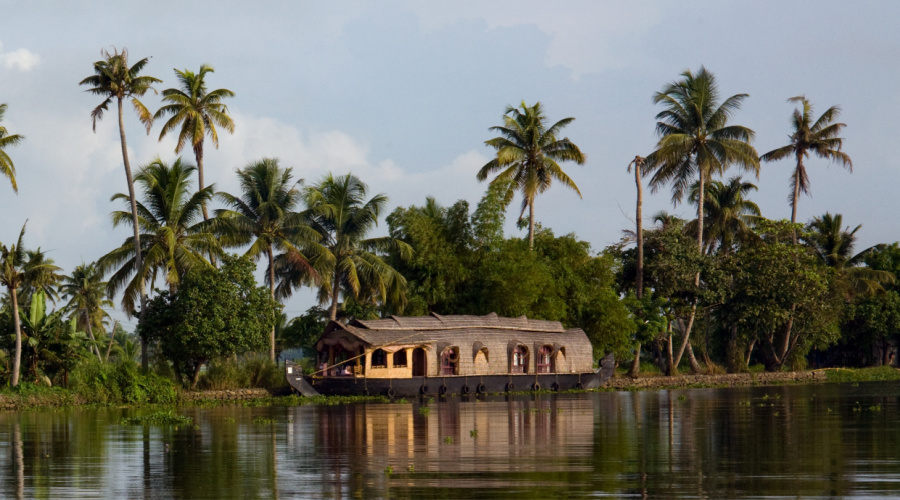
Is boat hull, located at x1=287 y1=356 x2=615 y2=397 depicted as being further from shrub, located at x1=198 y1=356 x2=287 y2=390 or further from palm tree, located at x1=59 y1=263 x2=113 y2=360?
palm tree, located at x1=59 y1=263 x2=113 y2=360

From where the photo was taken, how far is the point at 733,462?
49.0 ft

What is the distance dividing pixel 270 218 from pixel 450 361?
10074 mm

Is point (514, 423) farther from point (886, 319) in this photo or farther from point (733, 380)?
point (886, 319)

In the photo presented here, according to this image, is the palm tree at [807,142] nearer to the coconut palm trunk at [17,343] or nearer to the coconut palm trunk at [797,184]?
the coconut palm trunk at [797,184]

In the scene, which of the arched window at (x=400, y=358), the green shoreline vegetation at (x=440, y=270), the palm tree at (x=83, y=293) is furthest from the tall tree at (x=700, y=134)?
the palm tree at (x=83, y=293)

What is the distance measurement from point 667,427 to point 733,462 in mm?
6501

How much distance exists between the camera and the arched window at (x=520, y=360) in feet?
134

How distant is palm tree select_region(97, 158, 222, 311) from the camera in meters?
37.1

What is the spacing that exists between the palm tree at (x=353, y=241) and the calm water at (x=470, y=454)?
53.7 feet

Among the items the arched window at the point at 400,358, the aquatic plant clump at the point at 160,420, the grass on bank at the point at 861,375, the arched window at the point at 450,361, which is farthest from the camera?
the grass on bank at the point at 861,375

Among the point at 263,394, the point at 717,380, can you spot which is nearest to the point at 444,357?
the point at 263,394

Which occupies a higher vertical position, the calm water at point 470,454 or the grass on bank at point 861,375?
the calm water at point 470,454

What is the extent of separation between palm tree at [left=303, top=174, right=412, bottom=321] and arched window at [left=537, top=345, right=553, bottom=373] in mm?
6672

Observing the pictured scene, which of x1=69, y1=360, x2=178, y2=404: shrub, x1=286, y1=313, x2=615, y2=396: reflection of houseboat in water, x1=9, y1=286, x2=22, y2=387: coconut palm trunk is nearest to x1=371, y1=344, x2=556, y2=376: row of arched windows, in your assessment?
x1=286, y1=313, x2=615, y2=396: reflection of houseboat in water
